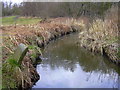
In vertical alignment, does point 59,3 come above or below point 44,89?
above

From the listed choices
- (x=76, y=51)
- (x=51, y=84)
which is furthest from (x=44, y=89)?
(x=76, y=51)

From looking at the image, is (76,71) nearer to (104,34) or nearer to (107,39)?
(107,39)

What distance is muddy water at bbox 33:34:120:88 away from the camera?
5.17m

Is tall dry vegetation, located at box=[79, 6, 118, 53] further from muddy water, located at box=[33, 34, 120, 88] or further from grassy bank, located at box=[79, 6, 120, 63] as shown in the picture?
muddy water, located at box=[33, 34, 120, 88]

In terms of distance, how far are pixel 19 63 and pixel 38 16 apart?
51.5ft

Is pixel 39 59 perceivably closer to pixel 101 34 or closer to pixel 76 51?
pixel 76 51

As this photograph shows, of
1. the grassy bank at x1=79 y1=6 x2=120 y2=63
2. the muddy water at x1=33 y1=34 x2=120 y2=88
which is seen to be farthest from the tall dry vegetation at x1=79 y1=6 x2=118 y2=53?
the muddy water at x1=33 y1=34 x2=120 y2=88

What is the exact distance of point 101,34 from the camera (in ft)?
29.5

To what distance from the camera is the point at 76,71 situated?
6.33m

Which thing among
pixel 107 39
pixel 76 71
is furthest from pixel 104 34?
pixel 76 71

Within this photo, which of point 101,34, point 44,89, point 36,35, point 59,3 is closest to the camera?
point 44,89

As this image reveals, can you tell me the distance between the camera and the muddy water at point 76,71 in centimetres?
517

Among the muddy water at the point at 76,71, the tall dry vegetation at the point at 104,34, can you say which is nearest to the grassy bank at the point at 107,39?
the tall dry vegetation at the point at 104,34

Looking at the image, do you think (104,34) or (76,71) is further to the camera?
A: (104,34)
